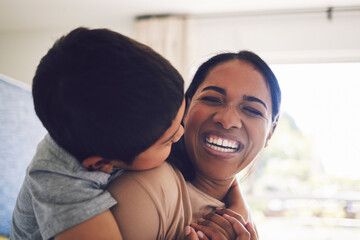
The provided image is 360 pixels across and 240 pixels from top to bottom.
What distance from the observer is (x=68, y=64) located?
1.66 ft

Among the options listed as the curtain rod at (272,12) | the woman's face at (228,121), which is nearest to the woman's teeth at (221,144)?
the woman's face at (228,121)

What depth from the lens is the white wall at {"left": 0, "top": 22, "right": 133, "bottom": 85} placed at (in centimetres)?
426

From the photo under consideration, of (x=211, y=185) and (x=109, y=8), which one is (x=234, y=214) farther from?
(x=109, y=8)

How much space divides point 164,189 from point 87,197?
194 mm

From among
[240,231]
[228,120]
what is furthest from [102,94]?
[240,231]

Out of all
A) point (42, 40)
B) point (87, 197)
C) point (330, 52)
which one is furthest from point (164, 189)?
point (42, 40)

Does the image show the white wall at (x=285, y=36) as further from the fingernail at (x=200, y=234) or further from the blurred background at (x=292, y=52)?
the fingernail at (x=200, y=234)

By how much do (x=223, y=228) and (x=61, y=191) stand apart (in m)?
0.43

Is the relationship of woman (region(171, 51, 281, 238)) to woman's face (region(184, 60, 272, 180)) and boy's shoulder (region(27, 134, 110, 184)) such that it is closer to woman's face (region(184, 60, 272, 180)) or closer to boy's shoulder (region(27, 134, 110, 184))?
woman's face (region(184, 60, 272, 180))

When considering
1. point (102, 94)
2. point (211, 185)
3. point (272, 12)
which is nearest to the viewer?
point (102, 94)

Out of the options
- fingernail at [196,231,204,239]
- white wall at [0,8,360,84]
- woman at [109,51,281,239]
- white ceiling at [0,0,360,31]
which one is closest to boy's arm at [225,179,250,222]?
woman at [109,51,281,239]

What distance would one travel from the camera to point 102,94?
50cm

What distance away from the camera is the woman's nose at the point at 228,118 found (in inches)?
29.1

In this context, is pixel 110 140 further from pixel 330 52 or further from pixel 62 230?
pixel 330 52
